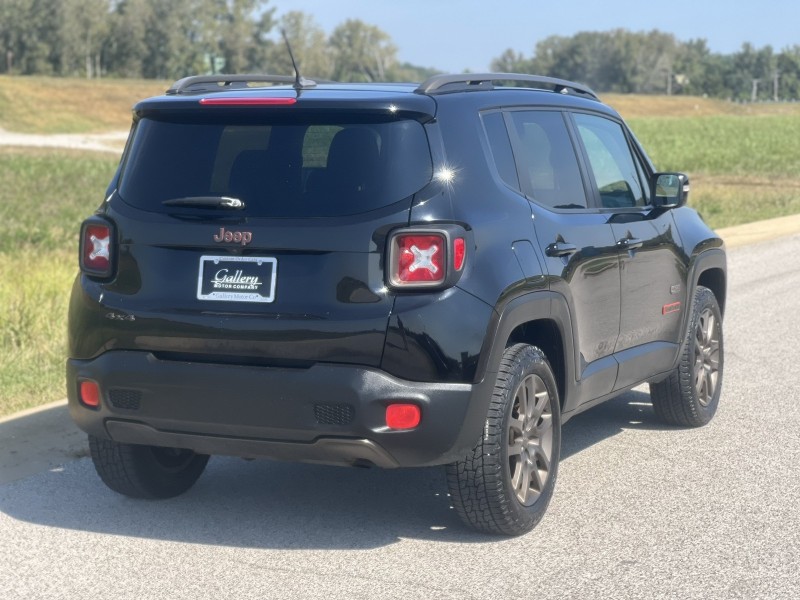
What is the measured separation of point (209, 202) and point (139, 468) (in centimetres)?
134

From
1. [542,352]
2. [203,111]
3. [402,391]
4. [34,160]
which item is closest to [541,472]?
[542,352]

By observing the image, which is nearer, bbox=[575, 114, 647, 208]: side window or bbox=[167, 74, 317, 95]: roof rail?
bbox=[167, 74, 317, 95]: roof rail

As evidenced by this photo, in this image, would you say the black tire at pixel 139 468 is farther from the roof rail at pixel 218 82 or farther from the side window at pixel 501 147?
the side window at pixel 501 147

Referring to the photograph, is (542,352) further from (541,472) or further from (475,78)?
(475,78)

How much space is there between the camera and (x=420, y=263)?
491 centimetres

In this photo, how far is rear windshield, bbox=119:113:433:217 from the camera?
5.05 metres

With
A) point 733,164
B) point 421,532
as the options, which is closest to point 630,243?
point 421,532

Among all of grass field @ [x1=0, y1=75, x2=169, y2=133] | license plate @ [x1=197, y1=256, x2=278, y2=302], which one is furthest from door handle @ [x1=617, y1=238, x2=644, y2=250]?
grass field @ [x1=0, y1=75, x2=169, y2=133]

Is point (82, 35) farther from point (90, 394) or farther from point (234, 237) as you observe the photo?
point (234, 237)

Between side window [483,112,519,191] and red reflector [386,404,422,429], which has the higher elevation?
side window [483,112,519,191]

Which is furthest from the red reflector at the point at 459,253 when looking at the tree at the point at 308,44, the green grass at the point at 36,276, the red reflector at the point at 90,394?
the tree at the point at 308,44

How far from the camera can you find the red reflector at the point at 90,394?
210 inches

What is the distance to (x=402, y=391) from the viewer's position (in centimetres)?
488

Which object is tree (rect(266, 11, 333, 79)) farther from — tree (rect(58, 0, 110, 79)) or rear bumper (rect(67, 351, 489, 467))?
rear bumper (rect(67, 351, 489, 467))
